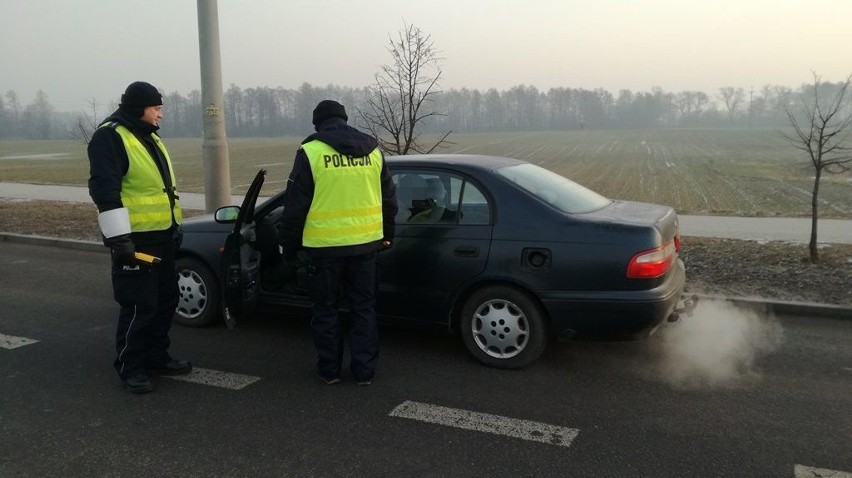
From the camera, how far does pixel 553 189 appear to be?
4793 mm

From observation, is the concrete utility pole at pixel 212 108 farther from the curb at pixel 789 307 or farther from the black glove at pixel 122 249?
the curb at pixel 789 307

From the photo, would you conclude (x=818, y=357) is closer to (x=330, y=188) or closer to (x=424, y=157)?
(x=424, y=157)

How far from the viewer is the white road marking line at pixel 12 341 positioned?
4973 millimetres

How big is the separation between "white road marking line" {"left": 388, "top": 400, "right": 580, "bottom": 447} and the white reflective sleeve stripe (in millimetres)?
1874

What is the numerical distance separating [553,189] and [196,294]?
3052mm

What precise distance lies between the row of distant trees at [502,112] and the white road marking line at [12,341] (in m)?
115

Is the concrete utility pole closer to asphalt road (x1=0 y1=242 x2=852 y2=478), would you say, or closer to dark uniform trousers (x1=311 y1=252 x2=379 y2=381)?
asphalt road (x1=0 y1=242 x2=852 y2=478)

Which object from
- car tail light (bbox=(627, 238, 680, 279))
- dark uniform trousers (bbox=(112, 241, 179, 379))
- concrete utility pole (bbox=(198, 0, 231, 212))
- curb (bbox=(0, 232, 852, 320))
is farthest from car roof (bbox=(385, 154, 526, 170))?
concrete utility pole (bbox=(198, 0, 231, 212))

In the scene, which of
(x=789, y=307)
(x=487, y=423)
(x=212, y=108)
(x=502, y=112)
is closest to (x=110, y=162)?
(x=487, y=423)

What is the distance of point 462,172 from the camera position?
4.64m

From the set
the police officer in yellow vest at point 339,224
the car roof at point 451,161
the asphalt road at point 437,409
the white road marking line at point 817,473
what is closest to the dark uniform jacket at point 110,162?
the police officer in yellow vest at point 339,224

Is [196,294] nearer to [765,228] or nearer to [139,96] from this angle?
[139,96]

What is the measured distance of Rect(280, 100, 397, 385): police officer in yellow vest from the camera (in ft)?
12.9

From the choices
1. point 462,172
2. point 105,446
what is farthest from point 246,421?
point 462,172
